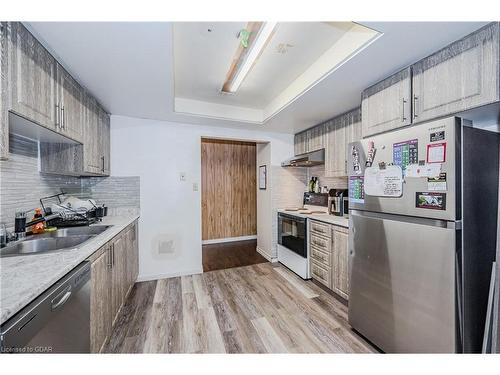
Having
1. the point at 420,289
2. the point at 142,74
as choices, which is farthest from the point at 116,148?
the point at 420,289

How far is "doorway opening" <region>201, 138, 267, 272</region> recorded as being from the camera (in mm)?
4691

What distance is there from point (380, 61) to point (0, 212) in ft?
9.65

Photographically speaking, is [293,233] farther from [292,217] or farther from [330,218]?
[330,218]

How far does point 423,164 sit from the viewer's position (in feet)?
4.43

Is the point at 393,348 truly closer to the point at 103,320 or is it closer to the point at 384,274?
the point at 384,274

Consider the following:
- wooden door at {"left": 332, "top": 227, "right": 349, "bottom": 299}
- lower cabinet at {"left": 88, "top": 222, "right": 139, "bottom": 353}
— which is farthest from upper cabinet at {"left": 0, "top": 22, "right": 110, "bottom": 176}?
wooden door at {"left": 332, "top": 227, "right": 349, "bottom": 299}

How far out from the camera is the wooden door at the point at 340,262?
221 centimetres

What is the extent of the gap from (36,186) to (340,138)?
3242 mm

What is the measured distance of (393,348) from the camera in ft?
4.90

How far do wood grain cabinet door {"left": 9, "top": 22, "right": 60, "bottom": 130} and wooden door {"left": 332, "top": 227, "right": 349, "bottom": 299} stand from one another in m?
2.62

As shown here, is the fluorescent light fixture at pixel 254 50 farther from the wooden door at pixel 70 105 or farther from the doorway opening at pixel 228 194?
the doorway opening at pixel 228 194

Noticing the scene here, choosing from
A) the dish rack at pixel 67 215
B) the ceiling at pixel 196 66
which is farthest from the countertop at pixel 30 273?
the ceiling at pixel 196 66

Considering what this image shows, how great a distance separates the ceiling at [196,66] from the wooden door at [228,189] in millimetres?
1776
